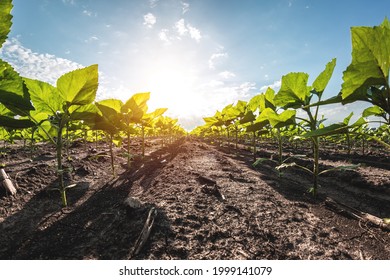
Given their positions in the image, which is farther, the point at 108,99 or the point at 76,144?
the point at 76,144

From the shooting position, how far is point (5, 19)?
178 centimetres

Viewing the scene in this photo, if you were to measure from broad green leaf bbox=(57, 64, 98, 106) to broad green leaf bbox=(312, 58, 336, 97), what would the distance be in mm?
3204

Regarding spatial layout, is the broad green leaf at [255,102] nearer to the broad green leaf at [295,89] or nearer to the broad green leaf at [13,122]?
the broad green leaf at [295,89]

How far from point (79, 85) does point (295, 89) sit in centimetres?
317

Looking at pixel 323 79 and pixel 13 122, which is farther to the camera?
pixel 323 79

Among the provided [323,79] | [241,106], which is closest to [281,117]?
[323,79]

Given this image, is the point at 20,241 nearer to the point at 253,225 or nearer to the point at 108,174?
the point at 253,225

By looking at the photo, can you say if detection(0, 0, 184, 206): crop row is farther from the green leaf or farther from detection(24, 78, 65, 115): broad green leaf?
the green leaf

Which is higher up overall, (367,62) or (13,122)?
(367,62)

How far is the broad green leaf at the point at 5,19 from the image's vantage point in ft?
5.70

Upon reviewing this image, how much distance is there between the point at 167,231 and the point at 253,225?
2.95ft

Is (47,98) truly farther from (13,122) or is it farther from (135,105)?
(135,105)

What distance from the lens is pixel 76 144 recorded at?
14.2 m

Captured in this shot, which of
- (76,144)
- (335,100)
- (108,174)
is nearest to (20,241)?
(335,100)
